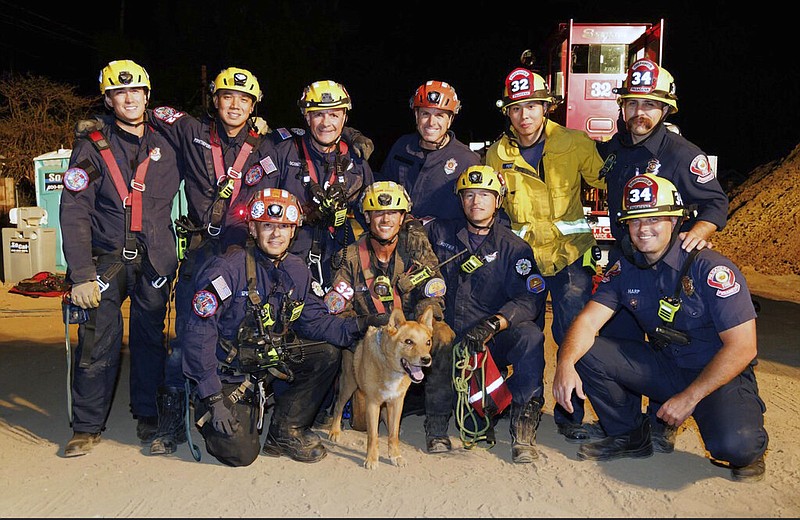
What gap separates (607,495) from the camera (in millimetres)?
5016

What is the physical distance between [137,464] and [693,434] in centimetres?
438

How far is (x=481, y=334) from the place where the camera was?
5746 millimetres

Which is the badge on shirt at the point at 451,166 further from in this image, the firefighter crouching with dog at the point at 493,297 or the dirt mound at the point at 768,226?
the dirt mound at the point at 768,226

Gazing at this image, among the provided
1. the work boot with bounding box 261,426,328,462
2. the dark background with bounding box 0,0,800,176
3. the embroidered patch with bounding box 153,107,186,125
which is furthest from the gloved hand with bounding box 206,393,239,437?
the dark background with bounding box 0,0,800,176

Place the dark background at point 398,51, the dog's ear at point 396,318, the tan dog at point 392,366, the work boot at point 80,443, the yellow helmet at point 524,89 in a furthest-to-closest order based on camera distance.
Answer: the dark background at point 398,51 < the yellow helmet at point 524,89 < the work boot at point 80,443 < the dog's ear at point 396,318 < the tan dog at point 392,366

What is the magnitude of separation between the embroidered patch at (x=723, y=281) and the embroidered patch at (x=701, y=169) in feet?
3.08

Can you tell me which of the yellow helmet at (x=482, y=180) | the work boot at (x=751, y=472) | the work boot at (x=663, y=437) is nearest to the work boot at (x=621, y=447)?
the work boot at (x=663, y=437)

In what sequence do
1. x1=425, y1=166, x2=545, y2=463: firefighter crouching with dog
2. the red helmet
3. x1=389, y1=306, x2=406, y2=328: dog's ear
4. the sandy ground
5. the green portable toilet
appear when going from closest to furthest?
the sandy ground
x1=389, y1=306, x2=406, y2=328: dog's ear
x1=425, y1=166, x2=545, y2=463: firefighter crouching with dog
the red helmet
the green portable toilet

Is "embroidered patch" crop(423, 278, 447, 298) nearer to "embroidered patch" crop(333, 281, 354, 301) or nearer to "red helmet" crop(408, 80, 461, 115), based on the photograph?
"embroidered patch" crop(333, 281, 354, 301)

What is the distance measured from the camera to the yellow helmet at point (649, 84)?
19.7 ft

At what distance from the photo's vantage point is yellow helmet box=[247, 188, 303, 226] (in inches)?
218

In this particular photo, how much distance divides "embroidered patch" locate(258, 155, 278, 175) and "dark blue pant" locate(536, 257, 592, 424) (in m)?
2.57

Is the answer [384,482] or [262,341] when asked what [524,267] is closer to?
[384,482]

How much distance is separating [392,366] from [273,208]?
1.45 metres
